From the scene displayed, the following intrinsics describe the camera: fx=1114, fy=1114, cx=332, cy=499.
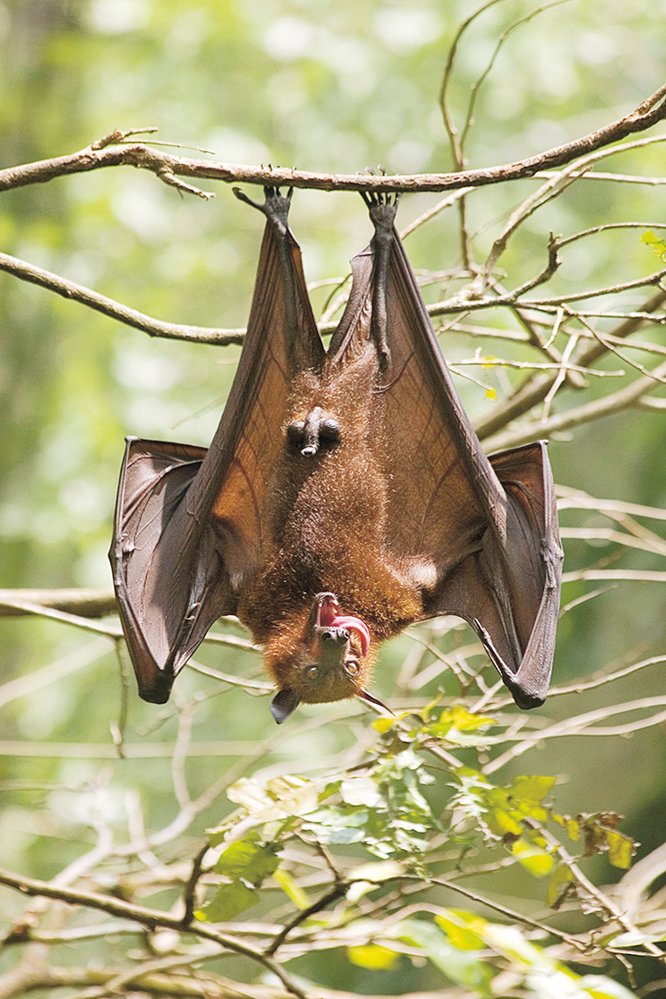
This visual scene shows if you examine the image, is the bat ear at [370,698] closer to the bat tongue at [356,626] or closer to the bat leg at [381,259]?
the bat tongue at [356,626]

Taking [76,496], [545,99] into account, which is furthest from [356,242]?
[76,496]

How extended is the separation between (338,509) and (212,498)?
1.69 feet

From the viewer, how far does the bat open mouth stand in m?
4.33

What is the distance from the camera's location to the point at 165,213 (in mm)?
13258

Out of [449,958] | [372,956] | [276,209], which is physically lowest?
[372,956]

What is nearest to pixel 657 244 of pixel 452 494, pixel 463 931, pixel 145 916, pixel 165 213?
pixel 452 494

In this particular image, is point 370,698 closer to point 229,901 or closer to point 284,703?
point 284,703

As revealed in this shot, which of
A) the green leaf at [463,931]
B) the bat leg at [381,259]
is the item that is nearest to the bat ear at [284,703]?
the bat leg at [381,259]

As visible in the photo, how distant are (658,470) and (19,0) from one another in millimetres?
9593

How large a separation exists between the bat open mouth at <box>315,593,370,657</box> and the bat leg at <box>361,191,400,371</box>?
3.29 feet

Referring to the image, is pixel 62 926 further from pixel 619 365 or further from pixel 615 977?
pixel 619 365

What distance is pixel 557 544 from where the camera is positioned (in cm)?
449

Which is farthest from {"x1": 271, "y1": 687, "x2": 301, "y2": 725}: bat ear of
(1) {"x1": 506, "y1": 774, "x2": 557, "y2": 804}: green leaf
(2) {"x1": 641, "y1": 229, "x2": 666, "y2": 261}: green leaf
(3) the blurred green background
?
(3) the blurred green background

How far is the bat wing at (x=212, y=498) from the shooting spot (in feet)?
14.2
